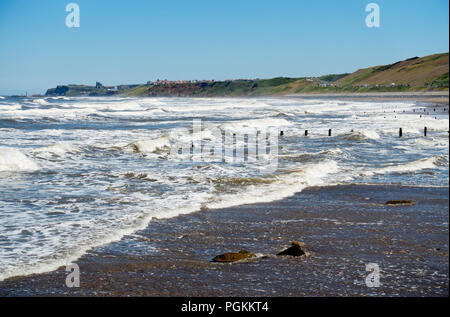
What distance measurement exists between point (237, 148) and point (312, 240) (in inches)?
702

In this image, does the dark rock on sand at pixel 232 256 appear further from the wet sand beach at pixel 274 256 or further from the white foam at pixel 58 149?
the white foam at pixel 58 149

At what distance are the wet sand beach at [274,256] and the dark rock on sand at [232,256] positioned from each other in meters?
0.16

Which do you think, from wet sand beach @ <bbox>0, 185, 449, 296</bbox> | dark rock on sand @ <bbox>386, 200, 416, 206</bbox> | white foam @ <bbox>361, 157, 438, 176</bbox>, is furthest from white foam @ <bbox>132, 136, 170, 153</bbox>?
dark rock on sand @ <bbox>386, 200, 416, 206</bbox>

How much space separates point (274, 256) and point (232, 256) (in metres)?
0.72

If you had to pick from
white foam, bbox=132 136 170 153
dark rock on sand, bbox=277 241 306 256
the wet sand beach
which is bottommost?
the wet sand beach

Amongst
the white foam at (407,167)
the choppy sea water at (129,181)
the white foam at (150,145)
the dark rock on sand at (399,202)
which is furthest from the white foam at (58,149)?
the dark rock on sand at (399,202)

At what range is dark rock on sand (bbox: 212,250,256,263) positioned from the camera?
8055 mm

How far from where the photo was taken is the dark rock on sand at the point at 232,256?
26.4ft

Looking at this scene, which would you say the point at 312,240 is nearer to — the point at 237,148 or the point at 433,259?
the point at 433,259

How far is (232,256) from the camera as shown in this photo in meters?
8.12

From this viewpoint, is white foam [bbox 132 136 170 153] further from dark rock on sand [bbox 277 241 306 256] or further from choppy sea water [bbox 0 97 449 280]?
dark rock on sand [bbox 277 241 306 256]

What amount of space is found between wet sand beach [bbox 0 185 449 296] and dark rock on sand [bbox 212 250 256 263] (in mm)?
163
